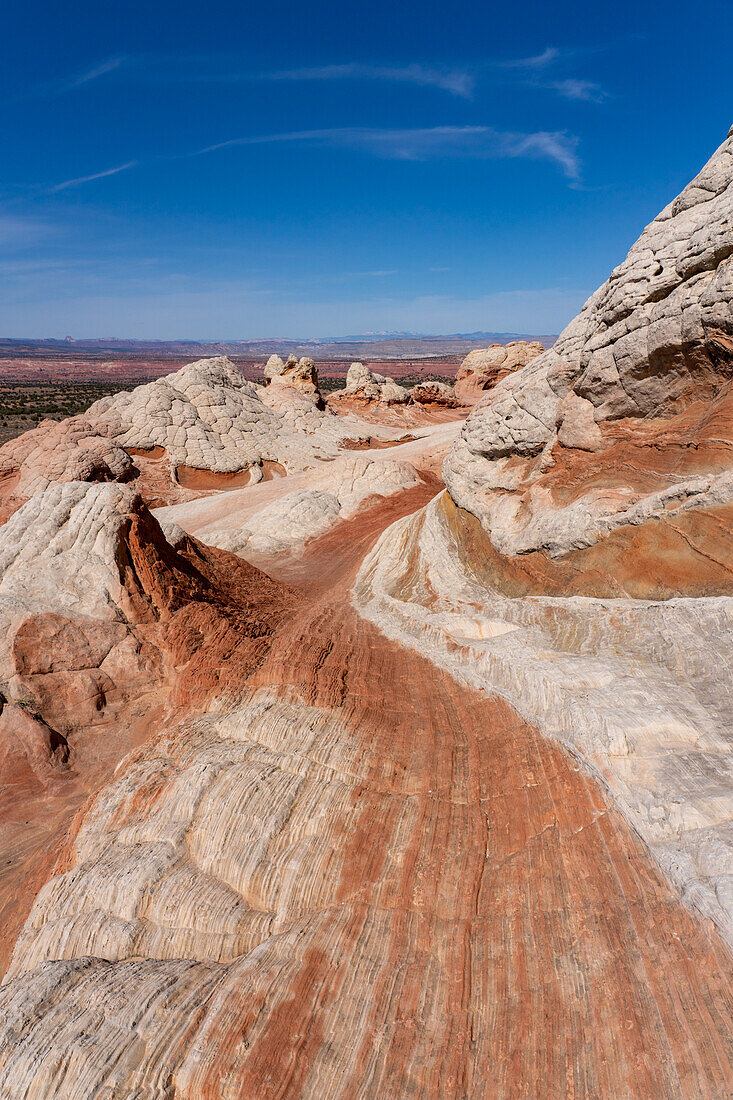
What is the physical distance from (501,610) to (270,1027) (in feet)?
22.6

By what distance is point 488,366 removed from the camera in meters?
53.4

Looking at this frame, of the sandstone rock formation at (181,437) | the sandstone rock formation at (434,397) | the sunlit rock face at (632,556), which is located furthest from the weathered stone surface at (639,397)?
the sandstone rock formation at (434,397)

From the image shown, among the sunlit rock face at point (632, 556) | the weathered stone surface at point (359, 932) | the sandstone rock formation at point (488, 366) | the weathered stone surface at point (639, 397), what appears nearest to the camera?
the weathered stone surface at point (359, 932)

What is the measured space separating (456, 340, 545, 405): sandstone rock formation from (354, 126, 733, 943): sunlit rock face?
42.5 m

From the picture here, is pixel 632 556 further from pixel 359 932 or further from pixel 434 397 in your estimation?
pixel 434 397

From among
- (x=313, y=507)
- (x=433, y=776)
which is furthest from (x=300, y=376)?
(x=433, y=776)

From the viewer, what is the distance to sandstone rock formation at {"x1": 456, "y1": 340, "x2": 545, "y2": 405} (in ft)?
168

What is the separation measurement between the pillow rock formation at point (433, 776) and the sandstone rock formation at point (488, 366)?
1655 inches

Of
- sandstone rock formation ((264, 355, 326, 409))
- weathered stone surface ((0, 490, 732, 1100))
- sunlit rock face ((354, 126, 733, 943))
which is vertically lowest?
weathered stone surface ((0, 490, 732, 1100))

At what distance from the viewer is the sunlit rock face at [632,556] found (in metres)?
5.48

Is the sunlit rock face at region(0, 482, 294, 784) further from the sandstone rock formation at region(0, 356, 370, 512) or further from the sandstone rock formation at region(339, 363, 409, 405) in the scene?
the sandstone rock formation at region(339, 363, 409, 405)

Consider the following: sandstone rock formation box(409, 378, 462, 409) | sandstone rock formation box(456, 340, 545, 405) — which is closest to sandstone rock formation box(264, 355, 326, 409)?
sandstone rock formation box(409, 378, 462, 409)

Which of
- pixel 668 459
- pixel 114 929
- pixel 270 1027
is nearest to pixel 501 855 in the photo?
pixel 270 1027

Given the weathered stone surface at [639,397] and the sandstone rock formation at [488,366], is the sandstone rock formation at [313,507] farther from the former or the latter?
the sandstone rock formation at [488,366]
